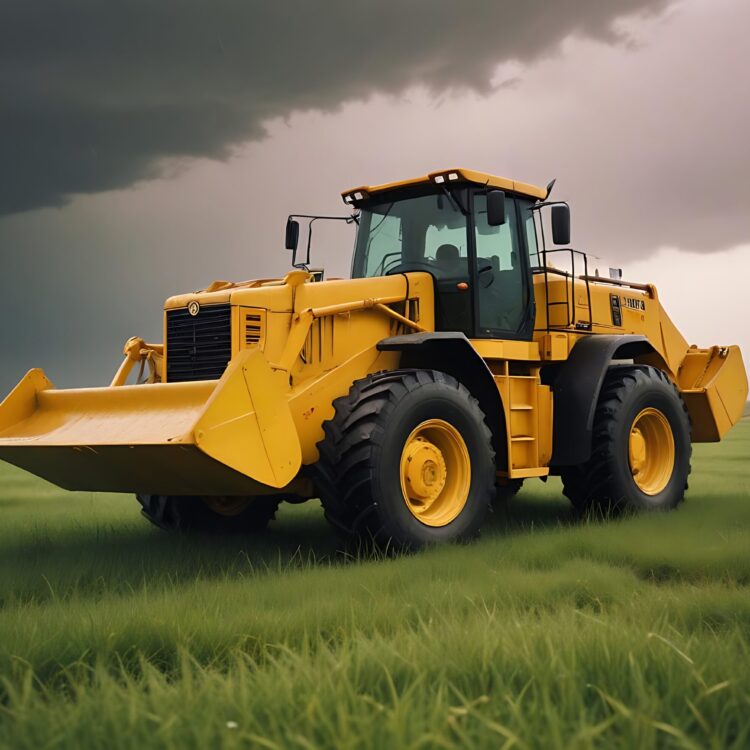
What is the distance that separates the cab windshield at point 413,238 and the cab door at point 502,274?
0.16 m

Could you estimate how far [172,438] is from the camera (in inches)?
243

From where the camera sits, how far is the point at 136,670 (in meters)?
4.18

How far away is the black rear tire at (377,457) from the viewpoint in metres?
6.93

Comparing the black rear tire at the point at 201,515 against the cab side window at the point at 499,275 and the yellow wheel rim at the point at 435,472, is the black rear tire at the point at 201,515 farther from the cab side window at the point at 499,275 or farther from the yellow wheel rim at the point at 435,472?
the cab side window at the point at 499,275

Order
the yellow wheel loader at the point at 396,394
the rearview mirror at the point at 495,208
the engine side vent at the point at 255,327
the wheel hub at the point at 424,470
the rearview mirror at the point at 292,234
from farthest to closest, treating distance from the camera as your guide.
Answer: the rearview mirror at the point at 292,234 → the rearview mirror at the point at 495,208 → the engine side vent at the point at 255,327 → the wheel hub at the point at 424,470 → the yellow wheel loader at the point at 396,394

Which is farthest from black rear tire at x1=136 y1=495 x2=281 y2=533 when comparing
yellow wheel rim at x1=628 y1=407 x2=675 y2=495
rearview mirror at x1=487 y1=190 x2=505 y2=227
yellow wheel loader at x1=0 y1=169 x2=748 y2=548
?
yellow wheel rim at x1=628 y1=407 x2=675 y2=495

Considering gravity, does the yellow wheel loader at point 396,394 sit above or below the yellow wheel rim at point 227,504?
above

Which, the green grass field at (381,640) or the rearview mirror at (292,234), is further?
the rearview mirror at (292,234)

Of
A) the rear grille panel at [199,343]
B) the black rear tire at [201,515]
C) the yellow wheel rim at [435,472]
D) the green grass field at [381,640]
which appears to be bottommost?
the green grass field at [381,640]

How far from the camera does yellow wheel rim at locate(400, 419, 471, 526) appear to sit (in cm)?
744

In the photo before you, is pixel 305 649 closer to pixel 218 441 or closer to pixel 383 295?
pixel 218 441

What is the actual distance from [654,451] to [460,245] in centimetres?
328

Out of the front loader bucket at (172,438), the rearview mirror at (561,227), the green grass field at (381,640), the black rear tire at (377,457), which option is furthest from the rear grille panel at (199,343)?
the rearview mirror at (561,227)

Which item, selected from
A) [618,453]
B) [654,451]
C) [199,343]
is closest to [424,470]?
[199,343]
